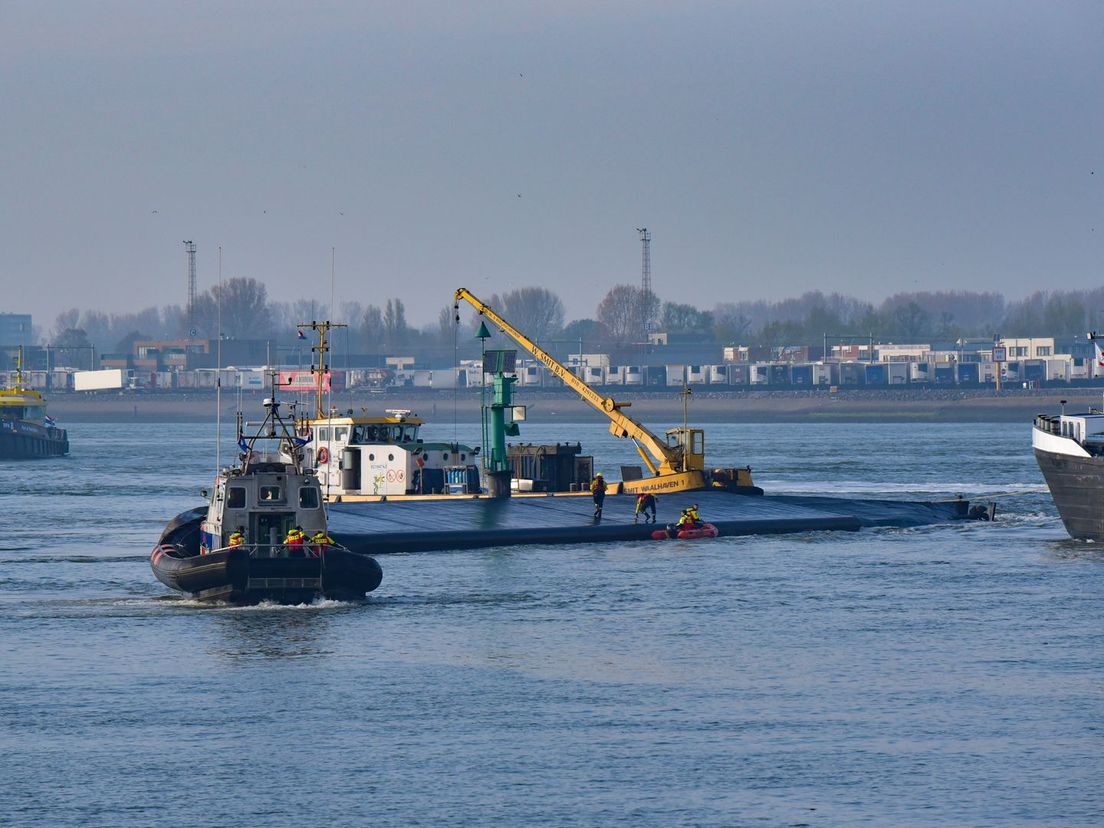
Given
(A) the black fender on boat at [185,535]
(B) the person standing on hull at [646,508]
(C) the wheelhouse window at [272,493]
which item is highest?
(C) the wheelhouse window at [272,493]

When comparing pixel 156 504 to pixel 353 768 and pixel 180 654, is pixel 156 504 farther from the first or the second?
pixel 353 768

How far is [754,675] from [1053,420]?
34.8m

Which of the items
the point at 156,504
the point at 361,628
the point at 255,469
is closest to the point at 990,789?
the point at 361,628

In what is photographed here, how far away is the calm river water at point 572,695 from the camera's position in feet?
95.9

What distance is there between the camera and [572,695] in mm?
37594

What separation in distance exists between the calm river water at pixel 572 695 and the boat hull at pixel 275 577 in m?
0.60

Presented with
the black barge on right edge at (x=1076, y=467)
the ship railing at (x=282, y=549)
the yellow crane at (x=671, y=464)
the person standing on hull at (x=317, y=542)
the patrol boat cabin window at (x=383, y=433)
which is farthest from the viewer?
the yellow crane at (x=671, y=464)

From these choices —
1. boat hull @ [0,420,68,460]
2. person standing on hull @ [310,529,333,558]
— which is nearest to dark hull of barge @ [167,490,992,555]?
person standing on hull @ [310,529,333,558]

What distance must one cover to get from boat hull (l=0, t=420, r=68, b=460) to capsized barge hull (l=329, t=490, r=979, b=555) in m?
98.7

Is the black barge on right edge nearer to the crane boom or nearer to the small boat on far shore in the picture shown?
the crane boom

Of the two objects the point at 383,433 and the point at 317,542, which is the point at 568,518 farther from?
the point at 317,542

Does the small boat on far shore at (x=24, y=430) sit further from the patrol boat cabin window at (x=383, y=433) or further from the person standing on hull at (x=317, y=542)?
the person standing on hull at (x=317, y=542)

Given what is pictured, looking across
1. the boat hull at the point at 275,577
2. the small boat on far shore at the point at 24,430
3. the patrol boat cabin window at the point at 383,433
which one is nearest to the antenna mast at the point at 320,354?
the patrol boat cabin window at the point at 383,433

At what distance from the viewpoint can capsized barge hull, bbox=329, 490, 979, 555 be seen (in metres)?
67.4
